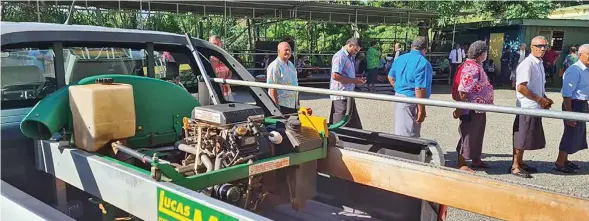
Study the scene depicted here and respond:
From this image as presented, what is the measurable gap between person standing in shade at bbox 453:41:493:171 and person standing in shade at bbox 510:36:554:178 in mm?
412

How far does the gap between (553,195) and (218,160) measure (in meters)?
1.59

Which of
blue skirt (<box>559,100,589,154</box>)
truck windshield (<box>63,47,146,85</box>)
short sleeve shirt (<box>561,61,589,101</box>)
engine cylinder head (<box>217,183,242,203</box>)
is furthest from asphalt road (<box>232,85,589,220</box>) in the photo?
truck windshield (<box>63,47,146,85</box>)

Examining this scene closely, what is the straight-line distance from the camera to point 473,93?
540 cm

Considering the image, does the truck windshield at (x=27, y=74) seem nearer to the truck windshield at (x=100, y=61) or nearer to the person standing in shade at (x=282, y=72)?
the truck windshield at (x=100, y=61)

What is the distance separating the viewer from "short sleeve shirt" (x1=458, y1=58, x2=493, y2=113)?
5363 millimetres

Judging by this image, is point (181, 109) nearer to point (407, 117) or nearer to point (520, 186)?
point (520, 186)

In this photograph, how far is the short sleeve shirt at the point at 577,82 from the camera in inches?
228

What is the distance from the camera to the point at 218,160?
231cm

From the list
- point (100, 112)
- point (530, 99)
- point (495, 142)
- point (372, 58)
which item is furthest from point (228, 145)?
point (372, 58)

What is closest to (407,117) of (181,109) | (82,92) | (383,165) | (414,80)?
Result: (414,80)

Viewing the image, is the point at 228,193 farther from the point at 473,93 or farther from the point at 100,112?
the point at 473,93

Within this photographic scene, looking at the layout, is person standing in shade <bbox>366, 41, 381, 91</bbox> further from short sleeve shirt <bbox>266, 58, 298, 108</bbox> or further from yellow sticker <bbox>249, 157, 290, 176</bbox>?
yellow sticker <bbox>249, 157, 290, 176</bbox>

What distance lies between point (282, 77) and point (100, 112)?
3139 millimetres

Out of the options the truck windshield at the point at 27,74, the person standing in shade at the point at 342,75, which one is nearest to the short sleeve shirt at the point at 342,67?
the person standing in shade at the point at 342,75
